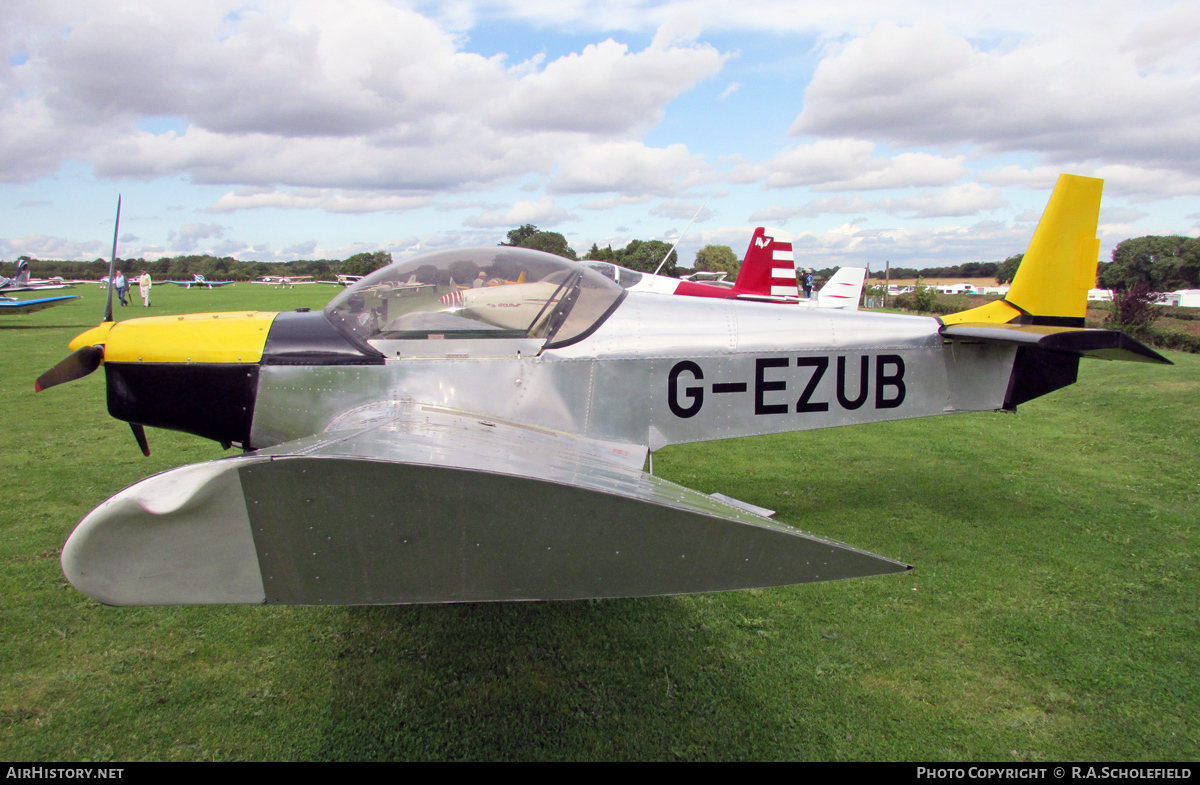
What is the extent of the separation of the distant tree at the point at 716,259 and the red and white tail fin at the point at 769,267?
50289 mm

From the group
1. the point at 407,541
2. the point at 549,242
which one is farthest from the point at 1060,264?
the point at 549,242

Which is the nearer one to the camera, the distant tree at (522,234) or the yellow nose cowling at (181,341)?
the yellow nose cowling at (181,341)

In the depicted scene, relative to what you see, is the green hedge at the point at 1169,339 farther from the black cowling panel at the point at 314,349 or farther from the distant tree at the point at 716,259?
the distant tree at the point at 716,259

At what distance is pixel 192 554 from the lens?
1854 mm

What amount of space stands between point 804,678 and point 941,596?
1.27 m

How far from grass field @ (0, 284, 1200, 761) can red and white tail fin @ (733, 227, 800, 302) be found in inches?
499

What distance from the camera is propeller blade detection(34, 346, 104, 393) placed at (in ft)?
11.3

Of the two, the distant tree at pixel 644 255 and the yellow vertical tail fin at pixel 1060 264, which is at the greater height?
the distant tree at pixel 644 255

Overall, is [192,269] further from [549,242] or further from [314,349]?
[314,349]

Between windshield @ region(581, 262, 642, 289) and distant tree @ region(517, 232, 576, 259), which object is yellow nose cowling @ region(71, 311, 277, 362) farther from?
distant tree @ region(517, 232, 576, 259)

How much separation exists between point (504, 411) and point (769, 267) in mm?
14992

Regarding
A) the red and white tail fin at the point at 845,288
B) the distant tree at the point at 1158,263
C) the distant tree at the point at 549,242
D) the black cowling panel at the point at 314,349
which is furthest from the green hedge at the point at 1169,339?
the distant tree at the point at 1158,263

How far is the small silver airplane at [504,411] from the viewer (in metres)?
1.88

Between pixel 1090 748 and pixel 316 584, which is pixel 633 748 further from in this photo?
pixel 1090 748
